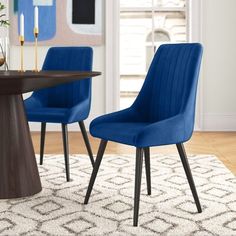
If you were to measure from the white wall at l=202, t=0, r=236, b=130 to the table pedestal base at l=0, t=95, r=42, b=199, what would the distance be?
311 centimetres

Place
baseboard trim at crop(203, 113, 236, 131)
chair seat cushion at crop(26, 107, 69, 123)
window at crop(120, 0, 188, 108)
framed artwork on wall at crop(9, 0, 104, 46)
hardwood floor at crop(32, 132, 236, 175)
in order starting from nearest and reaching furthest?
1. chair seat cushion at crop(26, 107, 69, 123)
2. hardwood floor at crop(32, 132, 236, 175)
3. framed artwork on wall at crop(9, 0, 104, 46)
4. baseboard trim at crop(203, 113, 236, 131)
5. window at crop(120, 0, 188, 108)

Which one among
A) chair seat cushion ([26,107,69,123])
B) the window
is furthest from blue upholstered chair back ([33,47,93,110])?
the window

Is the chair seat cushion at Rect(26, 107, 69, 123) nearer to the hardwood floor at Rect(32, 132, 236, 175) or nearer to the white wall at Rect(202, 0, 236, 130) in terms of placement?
the hardwood floor at Rect(32, 132, 236, 175)

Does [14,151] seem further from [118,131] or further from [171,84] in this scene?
[171,84]

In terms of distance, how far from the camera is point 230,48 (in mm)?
5441

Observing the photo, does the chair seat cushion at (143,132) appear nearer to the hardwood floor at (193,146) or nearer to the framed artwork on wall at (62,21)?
the hardwood floor at (193,146)

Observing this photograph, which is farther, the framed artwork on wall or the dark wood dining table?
the framed artwork on wall

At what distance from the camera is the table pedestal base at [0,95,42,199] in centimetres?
271

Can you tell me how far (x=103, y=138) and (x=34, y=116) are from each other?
2.71ft

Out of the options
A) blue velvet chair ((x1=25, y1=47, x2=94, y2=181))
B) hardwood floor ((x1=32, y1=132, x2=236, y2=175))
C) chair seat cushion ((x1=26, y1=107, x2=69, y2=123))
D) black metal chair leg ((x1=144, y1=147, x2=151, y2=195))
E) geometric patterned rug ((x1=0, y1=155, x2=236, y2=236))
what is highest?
blue velvet chair ((x1=25, y1=47, x2=94, y2=181))

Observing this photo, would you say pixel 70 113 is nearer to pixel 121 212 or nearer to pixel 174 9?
pixel 121 212

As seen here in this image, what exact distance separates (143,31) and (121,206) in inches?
137

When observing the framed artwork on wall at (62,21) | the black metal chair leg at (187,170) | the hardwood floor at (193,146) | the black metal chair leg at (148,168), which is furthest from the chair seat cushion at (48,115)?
the framed artwork on wall at (62,21)

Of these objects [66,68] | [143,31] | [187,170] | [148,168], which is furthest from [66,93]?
[143,31]
